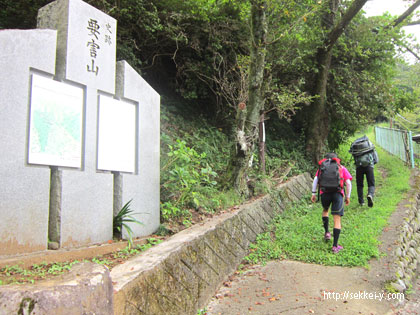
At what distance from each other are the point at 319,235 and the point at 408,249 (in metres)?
1.70

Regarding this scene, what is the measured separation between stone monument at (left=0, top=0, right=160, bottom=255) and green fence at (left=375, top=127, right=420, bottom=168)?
12589 millimetres

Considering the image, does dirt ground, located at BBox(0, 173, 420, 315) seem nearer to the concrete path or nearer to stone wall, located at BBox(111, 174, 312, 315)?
the concrete path

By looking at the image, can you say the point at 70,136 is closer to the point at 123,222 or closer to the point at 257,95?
the point at 123,222

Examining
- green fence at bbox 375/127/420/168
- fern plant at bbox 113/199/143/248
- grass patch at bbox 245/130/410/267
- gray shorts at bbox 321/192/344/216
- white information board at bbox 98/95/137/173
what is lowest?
grass patch at bbox 245/130/410/267

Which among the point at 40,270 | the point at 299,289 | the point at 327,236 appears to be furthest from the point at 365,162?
the point at 40,270

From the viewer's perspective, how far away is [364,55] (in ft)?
37.9

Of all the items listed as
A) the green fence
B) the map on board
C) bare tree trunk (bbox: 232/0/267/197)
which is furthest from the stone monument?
the green fence

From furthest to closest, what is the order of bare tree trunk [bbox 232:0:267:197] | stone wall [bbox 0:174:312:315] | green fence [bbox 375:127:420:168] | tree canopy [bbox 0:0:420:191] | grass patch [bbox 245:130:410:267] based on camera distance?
green fence [bbox 375:127:420:168], tree canopy [bbox 0:0:420:191], bare tree trunk [bbox 232:0:267:197], grass patch [bbox 245:130:410:267], stone wall [bbox 0:174:312:315]

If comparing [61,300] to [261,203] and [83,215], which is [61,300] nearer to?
[83,215]

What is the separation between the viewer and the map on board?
3719 millimetres

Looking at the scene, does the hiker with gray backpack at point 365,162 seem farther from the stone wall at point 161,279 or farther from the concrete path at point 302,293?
the concrete path at point 302,293

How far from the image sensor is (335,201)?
19.5ft

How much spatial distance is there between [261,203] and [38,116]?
204 inches

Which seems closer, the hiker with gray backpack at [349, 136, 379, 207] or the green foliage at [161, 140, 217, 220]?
the green foliage at [161, 140, 217, 220]
